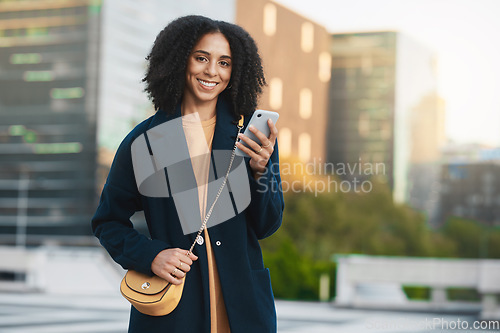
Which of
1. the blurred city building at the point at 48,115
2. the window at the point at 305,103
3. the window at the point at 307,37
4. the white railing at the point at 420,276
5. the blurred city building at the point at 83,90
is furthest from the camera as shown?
the window at the point at 305,103

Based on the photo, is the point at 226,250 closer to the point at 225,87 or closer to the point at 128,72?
the point at 225,87

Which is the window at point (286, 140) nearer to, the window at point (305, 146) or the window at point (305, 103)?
the window at point (305, 146)

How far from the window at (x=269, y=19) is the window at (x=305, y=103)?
16.4 feet

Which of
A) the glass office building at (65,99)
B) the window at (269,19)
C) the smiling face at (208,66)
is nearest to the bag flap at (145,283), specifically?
the smiling face at (208,66)

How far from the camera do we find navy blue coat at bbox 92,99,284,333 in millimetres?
1617

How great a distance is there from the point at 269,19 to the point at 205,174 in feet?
129

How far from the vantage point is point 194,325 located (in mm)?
1616

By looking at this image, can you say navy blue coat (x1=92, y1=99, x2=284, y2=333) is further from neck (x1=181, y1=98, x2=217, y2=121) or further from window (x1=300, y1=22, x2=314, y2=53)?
window (x1=300, y1=22, x2=314, y2=53)

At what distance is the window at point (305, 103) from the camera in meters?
43.3

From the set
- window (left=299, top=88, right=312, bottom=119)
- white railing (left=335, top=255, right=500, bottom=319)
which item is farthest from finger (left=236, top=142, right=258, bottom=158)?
window (left=299, top=88, right=312, bottom=119)

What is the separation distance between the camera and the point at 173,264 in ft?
5.10

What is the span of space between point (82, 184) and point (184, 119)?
40.9 metres

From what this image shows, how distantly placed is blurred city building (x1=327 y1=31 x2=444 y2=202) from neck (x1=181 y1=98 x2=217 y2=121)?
138 feet

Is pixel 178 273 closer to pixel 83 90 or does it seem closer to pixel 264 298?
pixel 264 298
